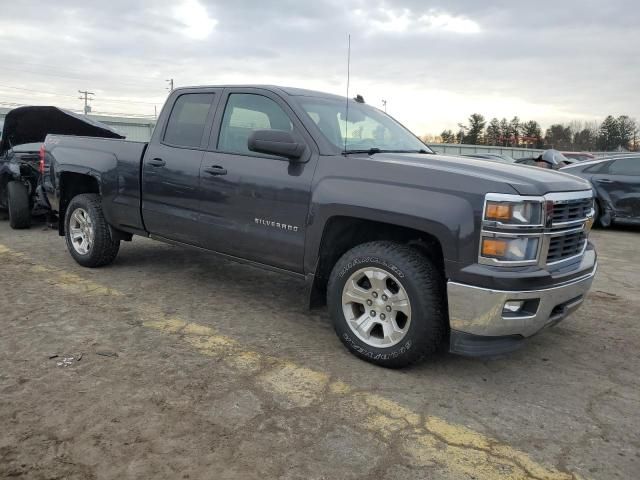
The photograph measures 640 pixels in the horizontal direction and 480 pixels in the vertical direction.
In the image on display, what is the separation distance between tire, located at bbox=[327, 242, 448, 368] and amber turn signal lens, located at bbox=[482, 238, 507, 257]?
1.28 ft

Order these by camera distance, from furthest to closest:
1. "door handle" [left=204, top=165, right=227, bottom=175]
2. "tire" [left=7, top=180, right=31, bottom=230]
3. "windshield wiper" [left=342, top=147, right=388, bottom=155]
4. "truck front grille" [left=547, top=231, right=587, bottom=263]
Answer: "tire" [left=7, top=180, right=31, bottom=230] < "door handle" [left=204, top=165, right=227, bottom=175] < "windshield wiper" [left=342, top=147, right=388, bottom=155] < "truck front grille" [left=547, top=231, right=587, bottom=263]

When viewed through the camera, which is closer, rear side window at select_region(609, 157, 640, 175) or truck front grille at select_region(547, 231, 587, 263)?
truck front grille at select_region(547, 231, 587, 263)

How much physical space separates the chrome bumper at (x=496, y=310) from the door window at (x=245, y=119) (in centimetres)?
184

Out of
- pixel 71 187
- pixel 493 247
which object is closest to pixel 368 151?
pixel 493 247

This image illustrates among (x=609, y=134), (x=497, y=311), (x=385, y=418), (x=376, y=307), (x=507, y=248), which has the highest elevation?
(x=609, y=134)

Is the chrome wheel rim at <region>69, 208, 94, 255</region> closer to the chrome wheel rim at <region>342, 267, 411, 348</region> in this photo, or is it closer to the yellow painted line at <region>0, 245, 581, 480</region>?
the yellow painted line at <region>0, 245, 581, 480</region>

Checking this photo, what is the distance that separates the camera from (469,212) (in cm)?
301

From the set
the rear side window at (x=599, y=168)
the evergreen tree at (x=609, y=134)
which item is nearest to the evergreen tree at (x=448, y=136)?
the evergreen tree at (x=609, y=134)

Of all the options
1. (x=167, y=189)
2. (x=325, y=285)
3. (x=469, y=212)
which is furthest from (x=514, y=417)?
(x=167, y=189)

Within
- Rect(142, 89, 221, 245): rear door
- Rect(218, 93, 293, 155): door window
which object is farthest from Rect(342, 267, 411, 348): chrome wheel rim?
Rect(142, 89, 221, 245): rear door

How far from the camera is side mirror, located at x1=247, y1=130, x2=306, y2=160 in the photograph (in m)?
3.66

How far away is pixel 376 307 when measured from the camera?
343cm

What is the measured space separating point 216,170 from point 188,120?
0.77 m

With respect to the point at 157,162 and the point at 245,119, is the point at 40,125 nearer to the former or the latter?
the point at 157,162
